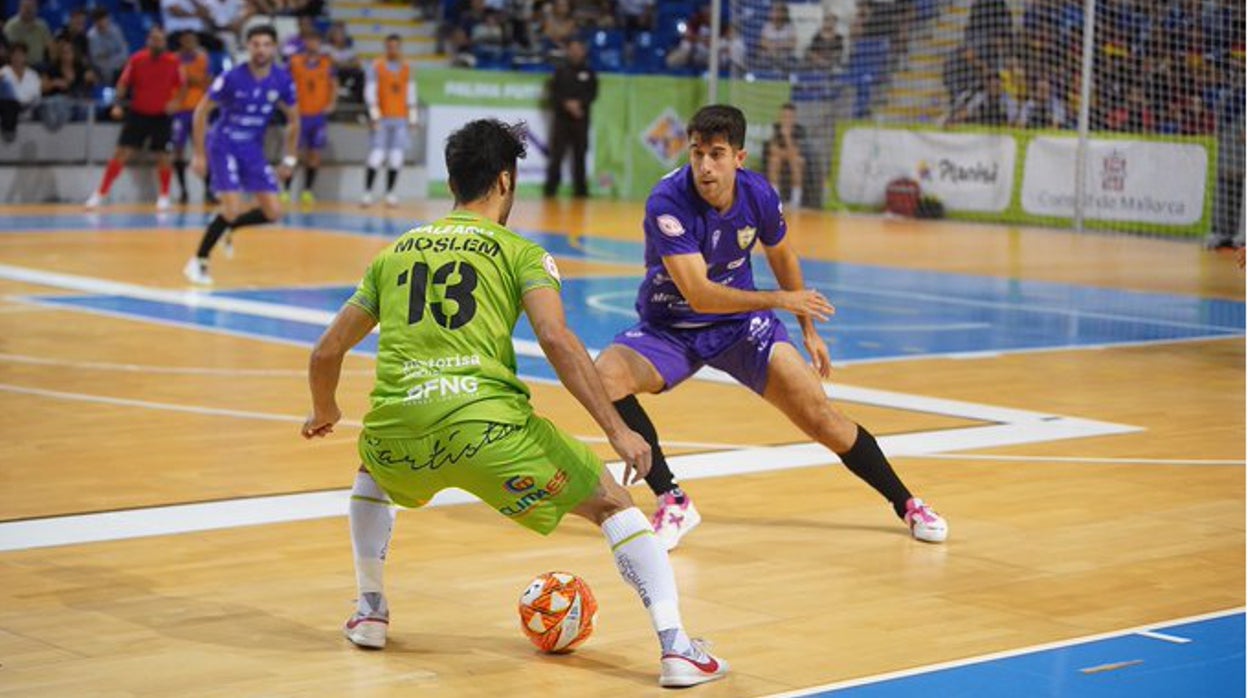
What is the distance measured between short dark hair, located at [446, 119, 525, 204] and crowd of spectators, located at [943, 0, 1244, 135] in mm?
18201

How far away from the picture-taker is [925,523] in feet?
25.9

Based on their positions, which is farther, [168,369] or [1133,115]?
Result: [1133,115]

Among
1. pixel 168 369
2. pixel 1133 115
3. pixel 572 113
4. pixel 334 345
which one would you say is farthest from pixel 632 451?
pixel 572 113

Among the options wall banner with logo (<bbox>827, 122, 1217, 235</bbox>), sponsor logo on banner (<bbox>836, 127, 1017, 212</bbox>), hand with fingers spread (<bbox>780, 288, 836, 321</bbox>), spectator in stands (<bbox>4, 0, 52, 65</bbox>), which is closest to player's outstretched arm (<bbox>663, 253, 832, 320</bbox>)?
hand with fingers spread (<bbox>780, 288, 836, 321</bbox>)

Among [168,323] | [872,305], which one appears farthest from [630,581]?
[872,305]

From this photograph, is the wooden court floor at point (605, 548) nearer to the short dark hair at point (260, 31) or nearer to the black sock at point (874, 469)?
the black sock at point (874, 469)

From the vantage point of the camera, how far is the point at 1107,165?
2452 cm

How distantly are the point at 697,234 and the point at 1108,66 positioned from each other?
18.1 m

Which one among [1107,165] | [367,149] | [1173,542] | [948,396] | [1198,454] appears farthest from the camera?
[367,149]

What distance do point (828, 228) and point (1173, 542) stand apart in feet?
56.5

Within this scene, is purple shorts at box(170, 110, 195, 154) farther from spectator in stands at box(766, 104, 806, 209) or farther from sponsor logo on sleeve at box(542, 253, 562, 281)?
sponsor logo on sleeve at box(542, 253, 562, 281)

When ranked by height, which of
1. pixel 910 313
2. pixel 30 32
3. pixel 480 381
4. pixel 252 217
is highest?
pixel 30 32

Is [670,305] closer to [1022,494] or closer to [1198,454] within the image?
[1022,494]

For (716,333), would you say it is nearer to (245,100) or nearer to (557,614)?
(557,614)
